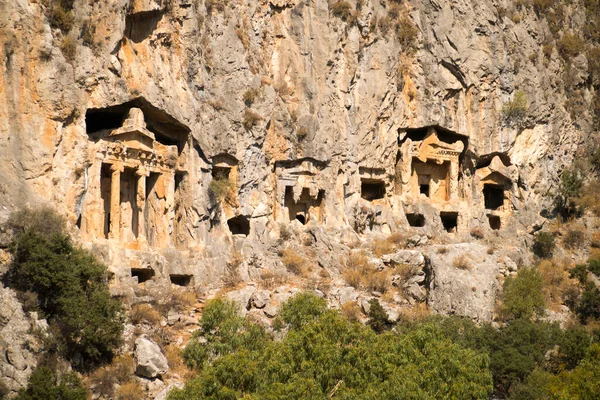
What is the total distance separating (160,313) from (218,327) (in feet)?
15.1

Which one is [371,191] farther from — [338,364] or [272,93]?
[338,364]

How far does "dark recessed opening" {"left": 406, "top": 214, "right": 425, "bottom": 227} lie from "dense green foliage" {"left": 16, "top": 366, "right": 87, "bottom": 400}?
→ 80.4 ft

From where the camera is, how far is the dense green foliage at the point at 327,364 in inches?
978

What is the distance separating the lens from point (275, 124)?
43.1 m

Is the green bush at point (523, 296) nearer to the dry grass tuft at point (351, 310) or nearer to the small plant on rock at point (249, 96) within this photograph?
the dry grass tuft at point (351, 310)

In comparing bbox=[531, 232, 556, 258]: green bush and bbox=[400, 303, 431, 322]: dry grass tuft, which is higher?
bbox=[531, 232, 556, 258]: green bush

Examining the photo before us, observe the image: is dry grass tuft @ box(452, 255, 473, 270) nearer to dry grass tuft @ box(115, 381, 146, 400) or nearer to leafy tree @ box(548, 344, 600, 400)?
leafy tree @ box(548, 344, 600, 400)

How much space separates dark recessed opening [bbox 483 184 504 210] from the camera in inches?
2088

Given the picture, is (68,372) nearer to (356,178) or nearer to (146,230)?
(146,230)

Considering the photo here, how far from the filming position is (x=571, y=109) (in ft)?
180

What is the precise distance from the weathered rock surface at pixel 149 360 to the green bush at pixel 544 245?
22.7m

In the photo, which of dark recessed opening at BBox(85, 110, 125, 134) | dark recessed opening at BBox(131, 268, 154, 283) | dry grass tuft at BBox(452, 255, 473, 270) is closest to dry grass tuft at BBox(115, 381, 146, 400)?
dark recessed opening at BBox(131, 268, 154, 283)

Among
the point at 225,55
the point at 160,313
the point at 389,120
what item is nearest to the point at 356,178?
the point at 389,120

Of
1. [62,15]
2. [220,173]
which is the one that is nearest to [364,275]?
[220,173]
